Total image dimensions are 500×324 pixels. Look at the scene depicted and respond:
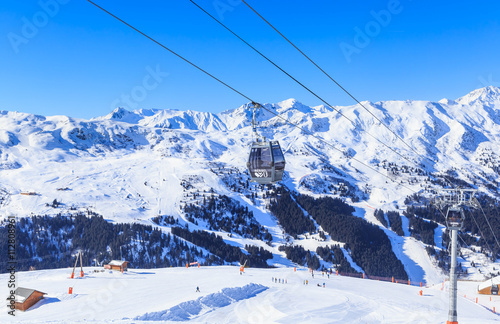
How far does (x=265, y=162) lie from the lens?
23.5 meters

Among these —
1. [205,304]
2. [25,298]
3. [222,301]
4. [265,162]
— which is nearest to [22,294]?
[25,298]

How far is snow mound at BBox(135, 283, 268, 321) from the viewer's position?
110 feet

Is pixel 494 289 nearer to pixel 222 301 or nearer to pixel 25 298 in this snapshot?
pixel 222 301

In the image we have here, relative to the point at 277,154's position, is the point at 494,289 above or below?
below

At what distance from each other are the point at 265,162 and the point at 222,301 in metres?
22.6

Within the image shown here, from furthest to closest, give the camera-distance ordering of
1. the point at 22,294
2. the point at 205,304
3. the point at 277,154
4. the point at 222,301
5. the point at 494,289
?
the point at 494,289 < the point at 222,301 < the point at 22,294 < the point at 205,304 < the point at 277,154

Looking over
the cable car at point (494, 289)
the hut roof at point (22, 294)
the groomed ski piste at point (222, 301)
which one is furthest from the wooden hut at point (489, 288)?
the hut roof at point (22, 294)

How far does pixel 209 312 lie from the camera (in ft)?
121

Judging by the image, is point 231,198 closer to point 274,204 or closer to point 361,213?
point 274,204

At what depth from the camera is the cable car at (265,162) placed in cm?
2342

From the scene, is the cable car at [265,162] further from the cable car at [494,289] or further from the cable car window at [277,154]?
the cable car at [494,289]

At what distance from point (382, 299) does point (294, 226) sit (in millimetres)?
115349

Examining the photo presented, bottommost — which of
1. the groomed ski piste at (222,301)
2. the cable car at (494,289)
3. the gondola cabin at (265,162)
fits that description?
the cable car at (494,289)

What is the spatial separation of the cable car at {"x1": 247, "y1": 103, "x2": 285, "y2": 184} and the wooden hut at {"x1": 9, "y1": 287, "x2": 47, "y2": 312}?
2882 cm
